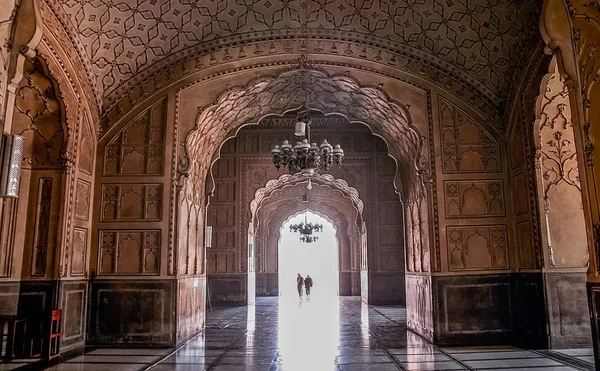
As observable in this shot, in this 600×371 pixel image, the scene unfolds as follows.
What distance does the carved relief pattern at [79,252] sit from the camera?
6150 millimetres

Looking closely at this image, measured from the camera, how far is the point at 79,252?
249 inches

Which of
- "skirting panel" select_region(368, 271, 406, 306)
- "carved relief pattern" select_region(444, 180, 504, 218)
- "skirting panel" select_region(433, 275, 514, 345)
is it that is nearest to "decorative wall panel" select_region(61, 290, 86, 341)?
"skirting panel" select_region(433, 275, 514, 345)

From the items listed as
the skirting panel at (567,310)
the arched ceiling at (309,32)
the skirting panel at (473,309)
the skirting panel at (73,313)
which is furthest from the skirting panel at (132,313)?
the skirting panel at (567,310)

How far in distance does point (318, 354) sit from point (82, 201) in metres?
3.67

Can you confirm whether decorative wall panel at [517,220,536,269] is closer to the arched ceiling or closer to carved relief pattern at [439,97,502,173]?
carved relief pattern at [439,97,502,173]

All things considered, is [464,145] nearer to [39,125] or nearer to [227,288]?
[39,125]

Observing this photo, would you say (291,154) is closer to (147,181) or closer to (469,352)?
(147,181)

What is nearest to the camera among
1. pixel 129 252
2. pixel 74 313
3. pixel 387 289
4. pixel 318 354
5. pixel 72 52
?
pixel 318 354

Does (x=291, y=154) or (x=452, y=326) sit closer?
(x=452, y=326)

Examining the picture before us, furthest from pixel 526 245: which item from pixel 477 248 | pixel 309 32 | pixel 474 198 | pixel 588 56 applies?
pixel 309 32

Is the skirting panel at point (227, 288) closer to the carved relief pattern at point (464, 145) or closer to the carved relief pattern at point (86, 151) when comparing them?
the carved relief pattern at point (86, 151)

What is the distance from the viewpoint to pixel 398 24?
21.5ft

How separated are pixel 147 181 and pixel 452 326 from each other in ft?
15.3

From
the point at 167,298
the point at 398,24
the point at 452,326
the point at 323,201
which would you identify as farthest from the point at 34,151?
the point at 323,201
